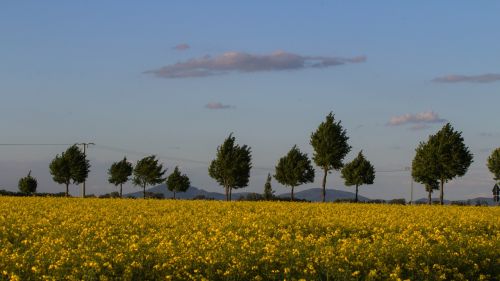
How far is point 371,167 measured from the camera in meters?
99.4

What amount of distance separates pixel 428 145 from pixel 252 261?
67949 mm

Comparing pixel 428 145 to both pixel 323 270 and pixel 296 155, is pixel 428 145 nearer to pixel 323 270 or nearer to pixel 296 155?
pixel 296 155

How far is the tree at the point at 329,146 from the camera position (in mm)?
77750

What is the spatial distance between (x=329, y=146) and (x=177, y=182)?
4132 cm

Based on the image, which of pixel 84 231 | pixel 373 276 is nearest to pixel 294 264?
pixel 373 276

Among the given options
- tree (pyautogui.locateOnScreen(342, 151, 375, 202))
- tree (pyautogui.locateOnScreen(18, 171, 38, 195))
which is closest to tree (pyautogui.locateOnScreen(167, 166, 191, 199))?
tree (pyautogui.locateOnScreen(18, 171, 38, 195))

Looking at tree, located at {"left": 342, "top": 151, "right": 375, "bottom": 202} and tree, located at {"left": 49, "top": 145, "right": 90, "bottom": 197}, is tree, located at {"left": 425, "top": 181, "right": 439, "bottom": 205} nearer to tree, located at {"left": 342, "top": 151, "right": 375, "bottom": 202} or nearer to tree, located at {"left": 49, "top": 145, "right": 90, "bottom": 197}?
tree, located at {"left": 342, "top": 151, "right": 375, "bottom": 202}

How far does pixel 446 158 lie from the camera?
255 feet

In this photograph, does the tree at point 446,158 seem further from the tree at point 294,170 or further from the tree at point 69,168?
the tree at point 69,168

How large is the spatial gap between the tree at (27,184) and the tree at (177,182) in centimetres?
2144

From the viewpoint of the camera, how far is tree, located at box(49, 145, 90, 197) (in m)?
94.6

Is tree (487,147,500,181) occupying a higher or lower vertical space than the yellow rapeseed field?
higher

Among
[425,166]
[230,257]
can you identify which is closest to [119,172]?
[425,166]

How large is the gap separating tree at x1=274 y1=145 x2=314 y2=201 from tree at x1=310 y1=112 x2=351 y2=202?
1122 centimetres
